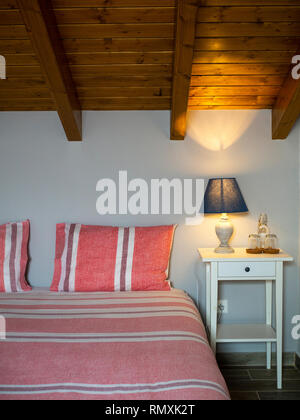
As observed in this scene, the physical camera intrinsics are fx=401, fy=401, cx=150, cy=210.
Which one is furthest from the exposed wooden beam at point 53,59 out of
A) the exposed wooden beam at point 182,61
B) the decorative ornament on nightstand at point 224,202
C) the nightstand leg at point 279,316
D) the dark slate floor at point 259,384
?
the dark slate floor at point 259,384

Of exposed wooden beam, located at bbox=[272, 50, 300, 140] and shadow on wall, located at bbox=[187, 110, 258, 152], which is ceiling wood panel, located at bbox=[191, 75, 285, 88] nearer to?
exposed wooden beam, located at bbox=[272, 50, 300, 140]

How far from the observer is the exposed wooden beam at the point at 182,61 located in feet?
6.12

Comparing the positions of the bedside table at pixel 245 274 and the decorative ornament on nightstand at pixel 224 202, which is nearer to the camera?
the bedside table at pixel 245 274

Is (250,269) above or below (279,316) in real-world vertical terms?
above

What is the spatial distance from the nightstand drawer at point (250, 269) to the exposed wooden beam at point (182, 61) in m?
0.96

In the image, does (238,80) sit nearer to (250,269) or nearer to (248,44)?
(248,44)

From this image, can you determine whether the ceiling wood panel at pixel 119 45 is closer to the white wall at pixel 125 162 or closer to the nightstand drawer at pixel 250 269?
the white wall at pixel 125 162

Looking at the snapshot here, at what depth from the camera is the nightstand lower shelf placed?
2.52 metres

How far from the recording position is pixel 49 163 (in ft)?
9.39

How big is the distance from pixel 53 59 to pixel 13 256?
4.33 ft

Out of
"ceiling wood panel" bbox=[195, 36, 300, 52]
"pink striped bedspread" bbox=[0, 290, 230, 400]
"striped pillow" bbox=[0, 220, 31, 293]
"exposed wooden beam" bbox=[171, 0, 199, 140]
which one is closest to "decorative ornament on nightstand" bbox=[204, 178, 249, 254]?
"exposed wooden beam" bbox=[171, 0, 199, 140]

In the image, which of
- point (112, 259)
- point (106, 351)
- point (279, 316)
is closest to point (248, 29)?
point (112, 259)

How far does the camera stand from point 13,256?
8.93 feet
